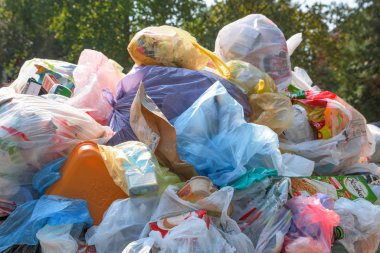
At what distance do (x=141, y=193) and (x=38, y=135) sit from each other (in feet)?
1.76

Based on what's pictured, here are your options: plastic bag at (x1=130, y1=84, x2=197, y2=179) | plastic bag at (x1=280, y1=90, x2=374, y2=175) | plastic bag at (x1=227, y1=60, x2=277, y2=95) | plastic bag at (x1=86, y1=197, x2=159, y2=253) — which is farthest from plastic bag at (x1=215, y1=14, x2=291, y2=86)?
plastic bag at (x1=86, y1=197, x2=159, y2=253)

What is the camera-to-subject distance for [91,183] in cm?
225

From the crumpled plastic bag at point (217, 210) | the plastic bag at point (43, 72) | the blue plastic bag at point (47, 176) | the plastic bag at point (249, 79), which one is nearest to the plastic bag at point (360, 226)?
the crumpled plastic bag at point (217, 210)

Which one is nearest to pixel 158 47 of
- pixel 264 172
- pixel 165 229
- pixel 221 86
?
pixel 221 86

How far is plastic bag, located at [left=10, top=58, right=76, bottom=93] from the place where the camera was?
3.12 meters

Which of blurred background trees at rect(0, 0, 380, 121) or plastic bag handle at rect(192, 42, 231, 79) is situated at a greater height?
plastic bag handle at rect(192, 42, 231, 79)

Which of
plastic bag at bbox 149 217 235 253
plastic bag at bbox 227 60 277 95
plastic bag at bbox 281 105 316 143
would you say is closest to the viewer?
plastic bag at bbox 149 217 235 253

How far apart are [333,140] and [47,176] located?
4.83 ft

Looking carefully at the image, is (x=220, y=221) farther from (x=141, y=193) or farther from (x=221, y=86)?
(x=221, y=86)

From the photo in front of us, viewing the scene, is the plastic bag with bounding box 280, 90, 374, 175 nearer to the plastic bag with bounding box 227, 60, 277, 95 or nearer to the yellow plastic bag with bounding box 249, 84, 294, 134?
the yellow plastic bag with bounding box 249, 84, 294, 134

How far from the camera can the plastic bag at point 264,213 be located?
2.14 m

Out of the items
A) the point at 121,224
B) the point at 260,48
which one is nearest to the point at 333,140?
the point at 260,48

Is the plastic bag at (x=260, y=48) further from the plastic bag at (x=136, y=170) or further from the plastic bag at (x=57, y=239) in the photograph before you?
the plastic bag at (x=57, y=239)

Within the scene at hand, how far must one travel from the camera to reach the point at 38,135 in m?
2.39
